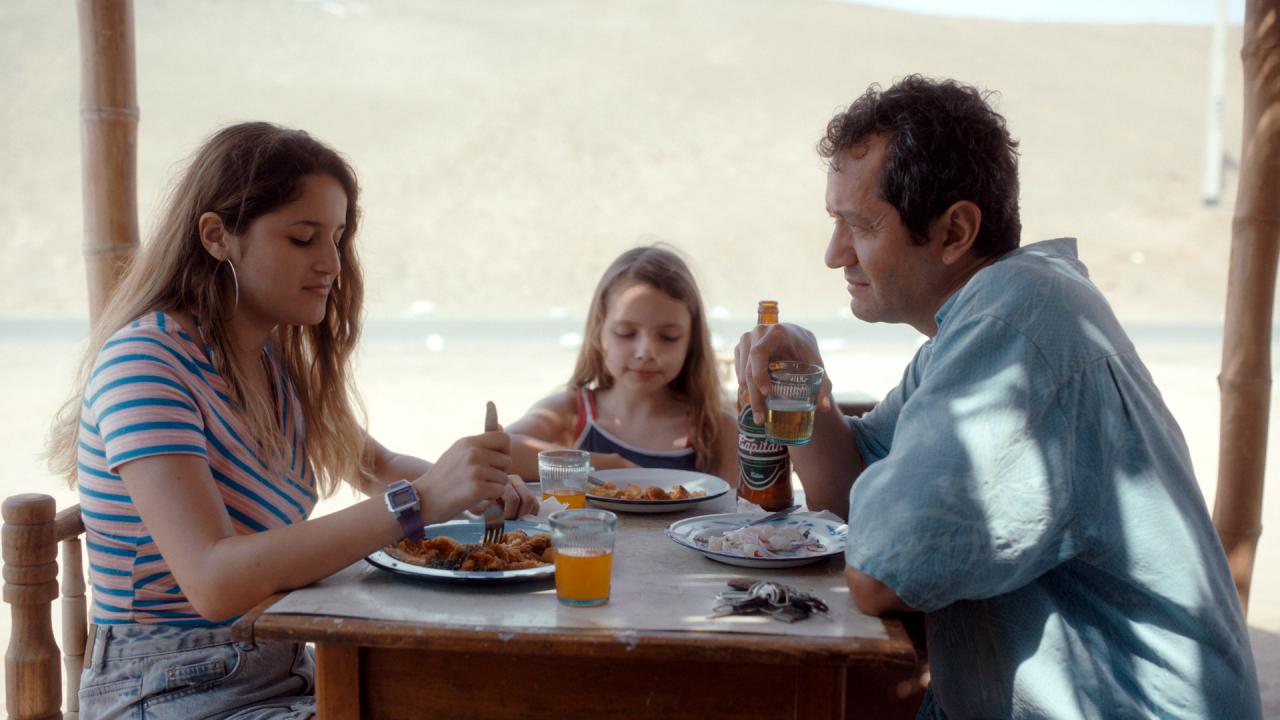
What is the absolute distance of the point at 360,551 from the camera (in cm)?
167

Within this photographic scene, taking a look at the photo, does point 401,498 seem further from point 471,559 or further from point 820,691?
point 820,691

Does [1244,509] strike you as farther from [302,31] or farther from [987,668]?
[302,31]

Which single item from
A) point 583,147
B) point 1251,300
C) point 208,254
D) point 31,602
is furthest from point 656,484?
point 583,147

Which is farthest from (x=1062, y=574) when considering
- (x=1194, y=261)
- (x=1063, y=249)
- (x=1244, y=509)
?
(x=1194, y=261)

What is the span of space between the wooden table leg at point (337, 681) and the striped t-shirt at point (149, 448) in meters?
0.45

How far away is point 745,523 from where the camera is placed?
6.77ft

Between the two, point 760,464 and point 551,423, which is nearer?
point 760,464

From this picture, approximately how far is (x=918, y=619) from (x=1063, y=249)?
0.70 meters

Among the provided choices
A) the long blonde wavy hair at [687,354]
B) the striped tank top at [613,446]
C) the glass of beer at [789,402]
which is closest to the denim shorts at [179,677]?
the glass of beer at [789,402]

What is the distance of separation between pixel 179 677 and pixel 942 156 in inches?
62.4

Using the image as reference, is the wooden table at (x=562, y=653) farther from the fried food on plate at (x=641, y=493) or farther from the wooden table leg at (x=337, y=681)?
the fried food on plate at (x=641, y=493)

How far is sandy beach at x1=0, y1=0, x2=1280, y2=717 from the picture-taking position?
60.1 ft

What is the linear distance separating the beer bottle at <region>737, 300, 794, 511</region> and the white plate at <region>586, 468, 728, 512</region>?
17cm

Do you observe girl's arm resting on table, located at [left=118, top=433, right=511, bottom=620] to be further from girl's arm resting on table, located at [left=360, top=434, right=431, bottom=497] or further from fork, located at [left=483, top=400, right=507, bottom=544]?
girl's arm resting on table, located at [left=360, top=434, right=431, bottom=497]
